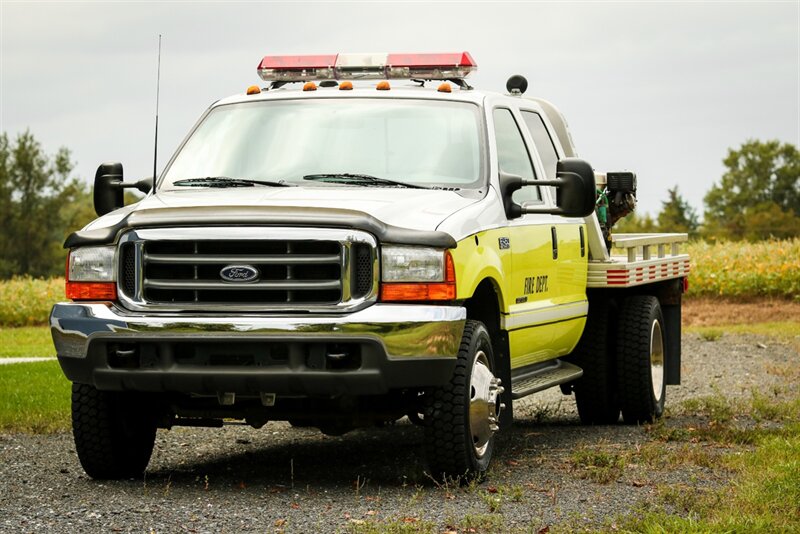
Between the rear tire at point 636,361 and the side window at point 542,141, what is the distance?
→ 1.44 metres

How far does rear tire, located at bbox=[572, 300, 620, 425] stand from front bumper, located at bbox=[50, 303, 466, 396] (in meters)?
3.68

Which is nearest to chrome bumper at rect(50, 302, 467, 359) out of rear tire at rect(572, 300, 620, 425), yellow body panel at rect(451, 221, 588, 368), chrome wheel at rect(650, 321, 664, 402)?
yellow body panel at rect(451, 221, 588, 368)

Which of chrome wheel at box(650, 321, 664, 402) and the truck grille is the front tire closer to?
the truck grille

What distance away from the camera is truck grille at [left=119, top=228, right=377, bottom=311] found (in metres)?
7.00

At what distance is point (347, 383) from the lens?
22.8 feet

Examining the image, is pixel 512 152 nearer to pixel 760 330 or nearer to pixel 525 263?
pixel 525 263

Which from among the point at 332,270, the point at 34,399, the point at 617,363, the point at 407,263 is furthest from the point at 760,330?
the point at 332,270

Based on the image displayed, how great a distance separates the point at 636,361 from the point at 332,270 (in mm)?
4390

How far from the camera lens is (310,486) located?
25.3 feet

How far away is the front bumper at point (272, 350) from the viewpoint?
22.7ft

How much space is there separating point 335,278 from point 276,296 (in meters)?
0.32

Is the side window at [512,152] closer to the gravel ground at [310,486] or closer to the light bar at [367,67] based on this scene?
the light bar at [367,67]

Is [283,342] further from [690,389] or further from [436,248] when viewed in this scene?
[690,389]

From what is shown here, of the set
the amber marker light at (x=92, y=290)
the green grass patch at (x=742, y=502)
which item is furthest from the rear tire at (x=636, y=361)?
the amber marker light at (x=92, y=290)
